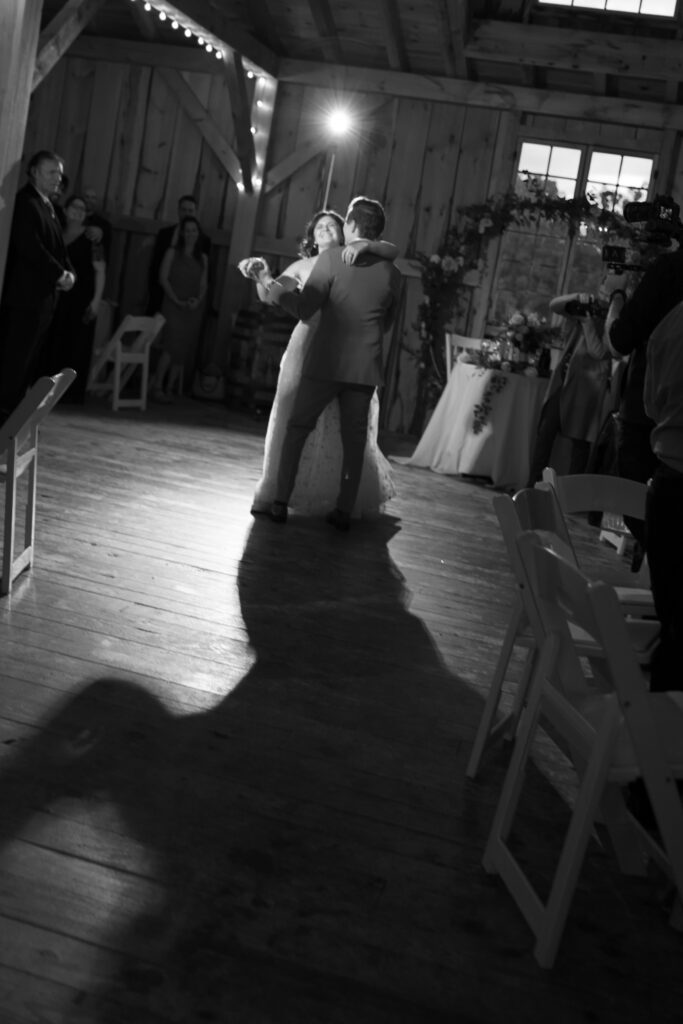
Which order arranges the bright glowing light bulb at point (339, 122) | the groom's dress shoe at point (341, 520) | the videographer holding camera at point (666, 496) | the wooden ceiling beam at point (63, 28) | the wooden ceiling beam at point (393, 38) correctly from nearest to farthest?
the videographer holding camera at point (666, 496)
the groom's dress shoe at point (341, 520)
the wooden ceiling beam at point (63, 28)
the wooden ceiling beam at point (393, 38)
the bright glowing light bulb at point (339, 122)

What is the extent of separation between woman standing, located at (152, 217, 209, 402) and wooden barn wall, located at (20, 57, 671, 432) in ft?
1.82

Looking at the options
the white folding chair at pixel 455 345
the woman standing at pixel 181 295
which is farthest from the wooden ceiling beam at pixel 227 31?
the white folding chair at pixel 455 345

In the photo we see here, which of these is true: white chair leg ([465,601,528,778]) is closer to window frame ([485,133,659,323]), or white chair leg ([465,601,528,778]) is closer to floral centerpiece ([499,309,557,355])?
floral centerpiece ([499,309,557,355])

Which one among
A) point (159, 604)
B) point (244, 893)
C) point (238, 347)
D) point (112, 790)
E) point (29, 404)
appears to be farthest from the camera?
point (238, 347)

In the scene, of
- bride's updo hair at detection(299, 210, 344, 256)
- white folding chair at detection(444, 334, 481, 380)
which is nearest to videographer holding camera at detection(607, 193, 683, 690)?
bride's updo hair at detection(299, 210, 344, 256)

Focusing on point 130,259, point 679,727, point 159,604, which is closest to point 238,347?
point 130,259

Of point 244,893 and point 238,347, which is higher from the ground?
point 238,347

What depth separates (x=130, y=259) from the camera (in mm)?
11102

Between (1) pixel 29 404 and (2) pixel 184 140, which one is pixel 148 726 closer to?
(1) pixel 29 404

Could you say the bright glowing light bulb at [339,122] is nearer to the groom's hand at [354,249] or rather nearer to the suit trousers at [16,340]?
the suit trousers at [16,340]

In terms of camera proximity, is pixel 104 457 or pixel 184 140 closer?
pixel 104 457

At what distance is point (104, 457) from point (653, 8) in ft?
19.9

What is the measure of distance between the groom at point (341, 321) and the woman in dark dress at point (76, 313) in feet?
11.3

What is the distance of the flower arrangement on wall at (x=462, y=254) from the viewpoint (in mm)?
9617
